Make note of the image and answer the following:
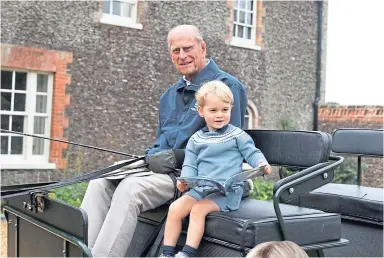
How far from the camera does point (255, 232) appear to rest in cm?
255

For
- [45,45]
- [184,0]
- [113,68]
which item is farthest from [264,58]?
[45,45]

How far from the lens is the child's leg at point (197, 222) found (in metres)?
2.69

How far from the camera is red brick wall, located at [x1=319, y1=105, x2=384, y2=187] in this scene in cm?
1142

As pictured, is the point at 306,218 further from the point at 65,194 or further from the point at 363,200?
the point at 65,194

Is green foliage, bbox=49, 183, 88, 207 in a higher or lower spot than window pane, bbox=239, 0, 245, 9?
lower

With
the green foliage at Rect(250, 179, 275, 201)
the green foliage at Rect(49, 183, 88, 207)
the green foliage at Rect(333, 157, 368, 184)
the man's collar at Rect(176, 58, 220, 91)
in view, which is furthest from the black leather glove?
the green foliage at Rect(333, 157, 368, 184)

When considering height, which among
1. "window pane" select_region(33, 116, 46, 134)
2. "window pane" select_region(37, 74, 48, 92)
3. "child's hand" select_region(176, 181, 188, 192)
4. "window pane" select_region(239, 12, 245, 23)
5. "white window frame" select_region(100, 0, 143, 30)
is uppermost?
"window pane" select_region(239, 12, 245, 23)

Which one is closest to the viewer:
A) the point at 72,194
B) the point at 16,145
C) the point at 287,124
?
the point at 72,194

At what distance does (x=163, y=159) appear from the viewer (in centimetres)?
298

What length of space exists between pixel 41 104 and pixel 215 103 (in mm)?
7266

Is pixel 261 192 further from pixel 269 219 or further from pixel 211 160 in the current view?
pixel 269 219

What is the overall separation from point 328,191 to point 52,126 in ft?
21.4

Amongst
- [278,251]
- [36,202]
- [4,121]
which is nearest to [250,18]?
[4,121]

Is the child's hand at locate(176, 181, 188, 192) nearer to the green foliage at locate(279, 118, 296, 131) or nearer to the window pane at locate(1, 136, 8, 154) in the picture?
the window pane at locate(1, 136, 8, 154)
